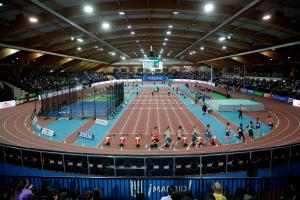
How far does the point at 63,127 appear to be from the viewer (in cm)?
2511

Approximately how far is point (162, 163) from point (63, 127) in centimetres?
1614

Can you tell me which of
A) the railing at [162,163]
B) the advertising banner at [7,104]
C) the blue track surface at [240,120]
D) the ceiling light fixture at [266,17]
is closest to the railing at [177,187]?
the railing at [162,163]

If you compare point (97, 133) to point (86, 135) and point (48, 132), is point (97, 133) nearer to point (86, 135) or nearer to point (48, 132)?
point (86, 135)

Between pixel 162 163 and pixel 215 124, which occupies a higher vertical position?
pixel 162 163

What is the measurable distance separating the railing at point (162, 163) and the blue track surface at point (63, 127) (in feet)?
26.1

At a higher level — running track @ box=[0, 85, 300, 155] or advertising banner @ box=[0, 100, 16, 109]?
advertising banner @ box=[0, 100, 16, 109]

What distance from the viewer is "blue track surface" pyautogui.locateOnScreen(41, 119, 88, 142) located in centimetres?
2136

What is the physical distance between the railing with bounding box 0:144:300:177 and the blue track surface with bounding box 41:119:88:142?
7962mm

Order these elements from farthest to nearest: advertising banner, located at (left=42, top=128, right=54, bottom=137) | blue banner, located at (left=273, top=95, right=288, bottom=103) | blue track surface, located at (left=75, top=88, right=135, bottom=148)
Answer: blue banner, located at (left=273, top=95, right=288, bottom=103)
advertising banner, located at (left=42, top=128, right=54, bottom=137)
blue track surface, located at (left=75, top=88, right=135, bottom=148)

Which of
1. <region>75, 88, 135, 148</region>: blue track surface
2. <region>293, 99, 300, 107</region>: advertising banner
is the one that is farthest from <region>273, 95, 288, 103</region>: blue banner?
<region>75, 88, 135, 148</region>: blue track surface

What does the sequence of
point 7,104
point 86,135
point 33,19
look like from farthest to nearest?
point 7,104 → point 33,19 → point 86,135

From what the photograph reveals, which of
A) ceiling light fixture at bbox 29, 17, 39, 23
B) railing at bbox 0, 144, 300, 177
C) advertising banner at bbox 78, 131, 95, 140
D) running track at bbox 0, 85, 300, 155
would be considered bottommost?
running track at bbox 0, 85, 300, 155

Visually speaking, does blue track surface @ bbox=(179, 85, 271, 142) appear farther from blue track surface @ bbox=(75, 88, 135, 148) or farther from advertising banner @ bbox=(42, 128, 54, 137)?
advertising banner @ bbox=(42, 128, 54, 137)

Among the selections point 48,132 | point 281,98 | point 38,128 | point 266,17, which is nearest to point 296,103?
point 281,98
